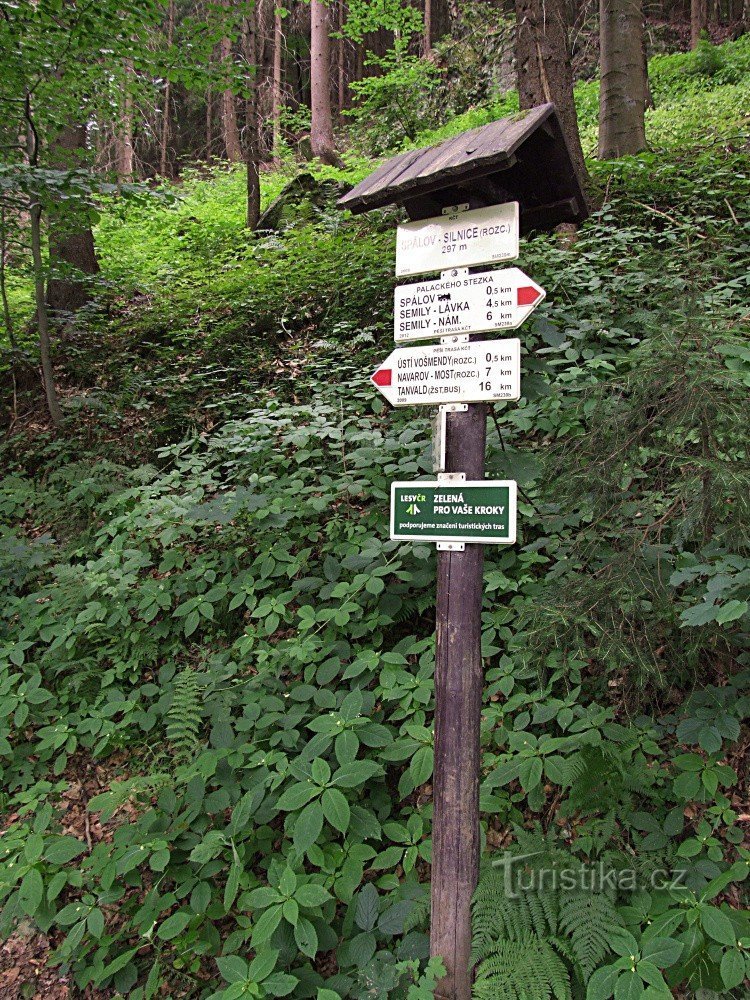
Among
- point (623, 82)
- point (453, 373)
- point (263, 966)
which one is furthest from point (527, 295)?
point (623, 82)

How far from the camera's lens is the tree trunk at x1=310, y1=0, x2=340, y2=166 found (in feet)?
45.7

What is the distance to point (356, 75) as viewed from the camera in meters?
21.2

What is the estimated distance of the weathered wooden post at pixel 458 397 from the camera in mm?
2382

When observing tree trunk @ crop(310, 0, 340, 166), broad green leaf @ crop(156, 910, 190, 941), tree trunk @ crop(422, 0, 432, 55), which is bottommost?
broad green leaf @ crop(156, 910, 190, 941)

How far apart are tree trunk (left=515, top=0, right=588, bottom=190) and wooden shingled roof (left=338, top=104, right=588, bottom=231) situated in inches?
147

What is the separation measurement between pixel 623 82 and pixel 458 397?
305 inches

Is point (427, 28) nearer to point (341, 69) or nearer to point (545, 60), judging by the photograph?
point (341, 69)

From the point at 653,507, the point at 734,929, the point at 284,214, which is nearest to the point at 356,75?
the point at 284,214

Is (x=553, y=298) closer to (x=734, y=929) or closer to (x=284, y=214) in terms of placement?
(x=734, y=929)

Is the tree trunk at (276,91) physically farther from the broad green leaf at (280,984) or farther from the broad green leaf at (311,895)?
the broad green leaf at (280,984)

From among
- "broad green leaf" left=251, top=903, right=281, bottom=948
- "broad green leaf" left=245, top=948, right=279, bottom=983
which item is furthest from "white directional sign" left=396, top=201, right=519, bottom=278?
"broad green leaf" left=245, top=948, right=279, bottom=983

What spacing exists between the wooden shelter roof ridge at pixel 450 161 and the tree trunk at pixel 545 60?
4081 millimetres

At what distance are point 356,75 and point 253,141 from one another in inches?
511

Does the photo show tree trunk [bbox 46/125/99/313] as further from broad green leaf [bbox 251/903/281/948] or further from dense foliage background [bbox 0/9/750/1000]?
broad green leaf [bbox 251/903/281/948]
